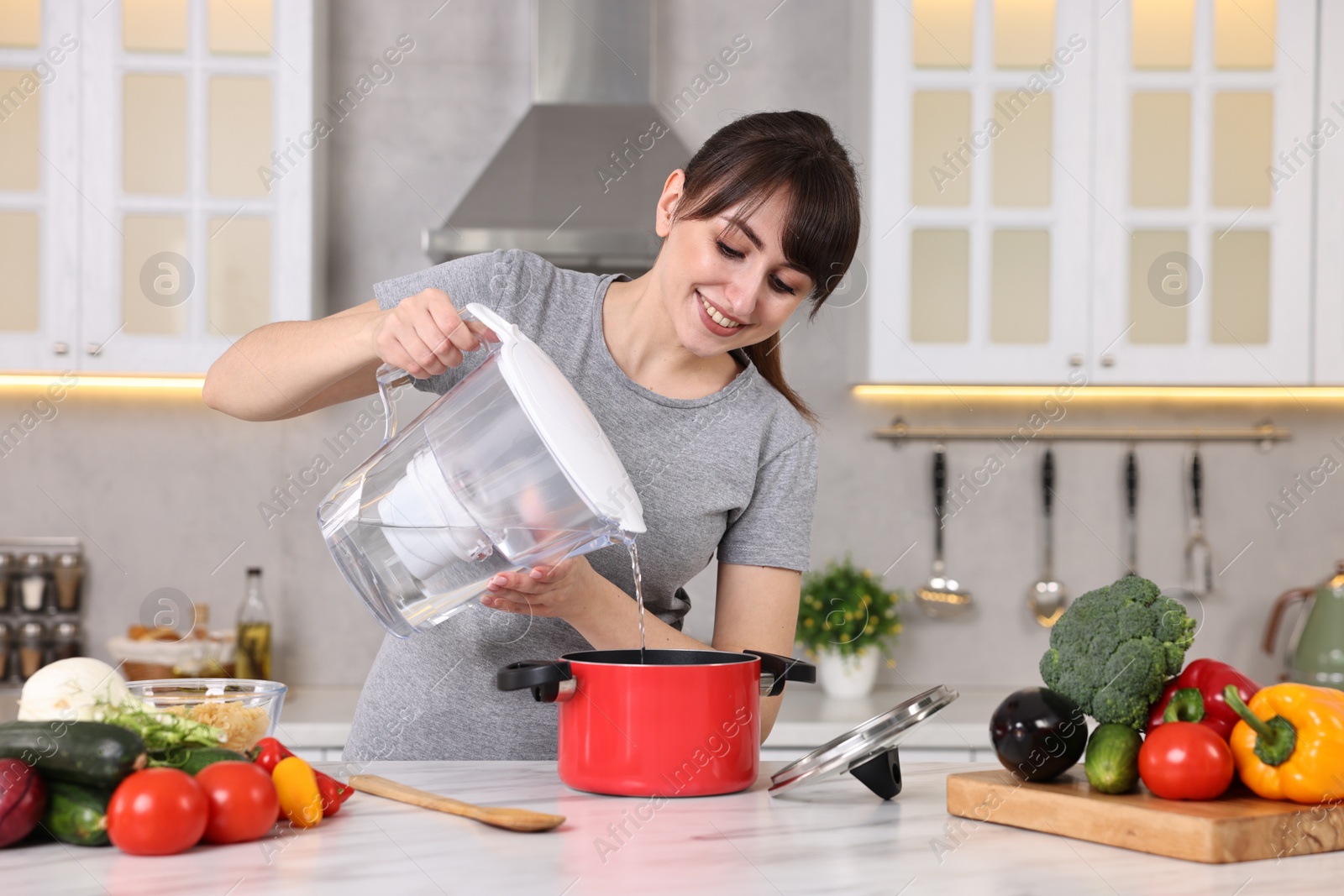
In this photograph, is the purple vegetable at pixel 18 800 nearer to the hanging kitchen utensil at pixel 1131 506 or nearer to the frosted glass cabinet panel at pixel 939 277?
the frosted glass cabinet panel at pixel 939 277

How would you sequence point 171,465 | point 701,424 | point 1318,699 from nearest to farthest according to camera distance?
point 1318,699, point 701,424, point 171,465

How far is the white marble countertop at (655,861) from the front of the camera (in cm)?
72

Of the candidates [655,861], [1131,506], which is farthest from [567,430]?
[1131,506]

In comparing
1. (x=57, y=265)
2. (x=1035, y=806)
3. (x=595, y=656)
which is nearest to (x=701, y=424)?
(x=595, y=656)

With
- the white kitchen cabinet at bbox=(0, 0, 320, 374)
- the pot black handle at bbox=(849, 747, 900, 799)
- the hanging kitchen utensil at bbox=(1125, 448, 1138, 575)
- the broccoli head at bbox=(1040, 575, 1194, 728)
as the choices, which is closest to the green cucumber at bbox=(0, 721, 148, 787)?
the pot black handle at bbox=(849, 747, 900, 799)

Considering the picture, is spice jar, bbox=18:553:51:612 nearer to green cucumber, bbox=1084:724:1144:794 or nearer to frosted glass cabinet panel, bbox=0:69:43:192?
frosted glass cabinet panel, bbox=0:69:43:192

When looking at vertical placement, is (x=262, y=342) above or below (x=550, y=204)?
below

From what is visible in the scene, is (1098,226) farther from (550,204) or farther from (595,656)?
(595,656)

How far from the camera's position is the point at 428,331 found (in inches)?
37.5

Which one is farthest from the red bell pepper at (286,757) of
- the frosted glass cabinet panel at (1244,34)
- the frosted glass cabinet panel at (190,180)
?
the frosted glass cabinet panel at (1244,34)

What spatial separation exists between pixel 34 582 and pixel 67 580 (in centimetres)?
6

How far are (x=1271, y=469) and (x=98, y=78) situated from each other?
265 cm

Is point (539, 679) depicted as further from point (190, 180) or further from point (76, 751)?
point (190, 180)

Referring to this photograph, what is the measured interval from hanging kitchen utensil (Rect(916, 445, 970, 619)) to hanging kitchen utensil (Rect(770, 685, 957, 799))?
5.71 ft
